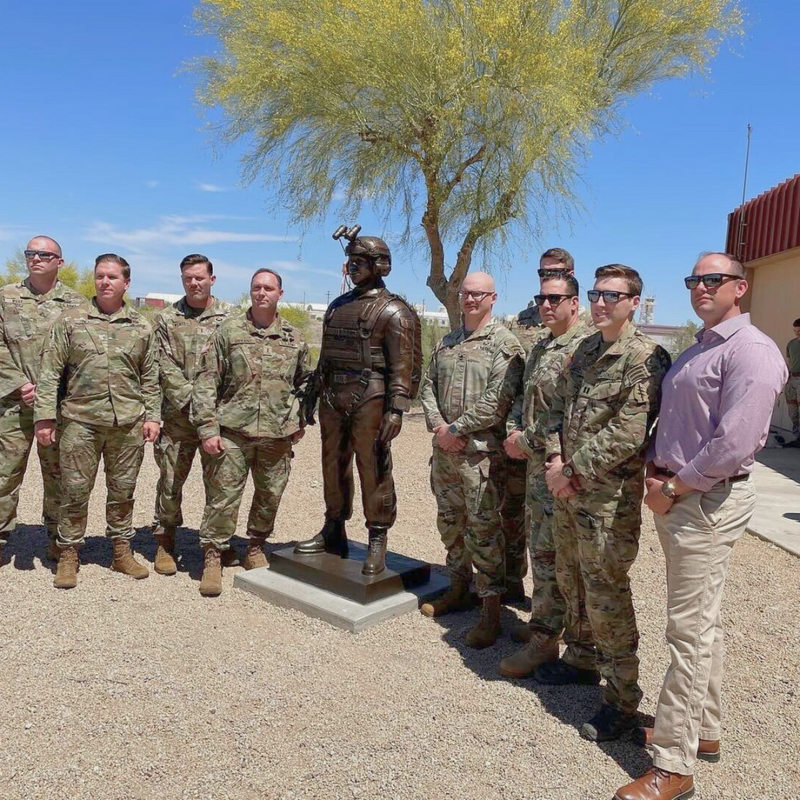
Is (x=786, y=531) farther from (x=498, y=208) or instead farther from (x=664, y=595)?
(x=498, y=208)

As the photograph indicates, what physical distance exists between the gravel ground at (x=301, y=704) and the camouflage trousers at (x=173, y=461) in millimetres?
459

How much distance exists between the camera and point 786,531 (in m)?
6.79

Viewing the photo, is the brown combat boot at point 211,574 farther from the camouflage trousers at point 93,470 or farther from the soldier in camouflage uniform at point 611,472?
the soldier in camouflage uniform at point 611,472

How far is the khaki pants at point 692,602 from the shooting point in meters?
2.79

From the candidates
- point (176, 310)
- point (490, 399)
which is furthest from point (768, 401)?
point (176, 310)

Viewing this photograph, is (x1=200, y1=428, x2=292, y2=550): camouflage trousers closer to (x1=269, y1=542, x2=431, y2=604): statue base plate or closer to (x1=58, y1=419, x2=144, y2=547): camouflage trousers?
(x1=269, y1=542, x2=431, y2=604): statue base plate

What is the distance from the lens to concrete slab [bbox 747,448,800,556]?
6.64m

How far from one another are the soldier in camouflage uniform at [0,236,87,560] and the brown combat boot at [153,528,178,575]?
0.93 meters

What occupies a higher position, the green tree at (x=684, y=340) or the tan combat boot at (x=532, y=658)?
the green tree at (x=684, y=340)

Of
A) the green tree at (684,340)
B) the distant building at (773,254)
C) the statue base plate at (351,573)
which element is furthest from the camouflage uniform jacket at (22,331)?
the green tree at (684,340)

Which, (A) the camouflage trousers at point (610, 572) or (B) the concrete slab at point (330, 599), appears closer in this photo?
(A) the camouflage trousers at point (610, 572)

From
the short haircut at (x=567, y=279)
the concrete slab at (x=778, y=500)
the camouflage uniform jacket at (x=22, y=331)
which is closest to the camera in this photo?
the short haircut at (x=567, y=279)

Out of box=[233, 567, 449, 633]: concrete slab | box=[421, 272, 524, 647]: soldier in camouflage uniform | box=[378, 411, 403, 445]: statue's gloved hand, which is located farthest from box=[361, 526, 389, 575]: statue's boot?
box=[378, 411, 403, 445]: statue's gloved hand

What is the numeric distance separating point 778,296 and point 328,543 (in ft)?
42.0
